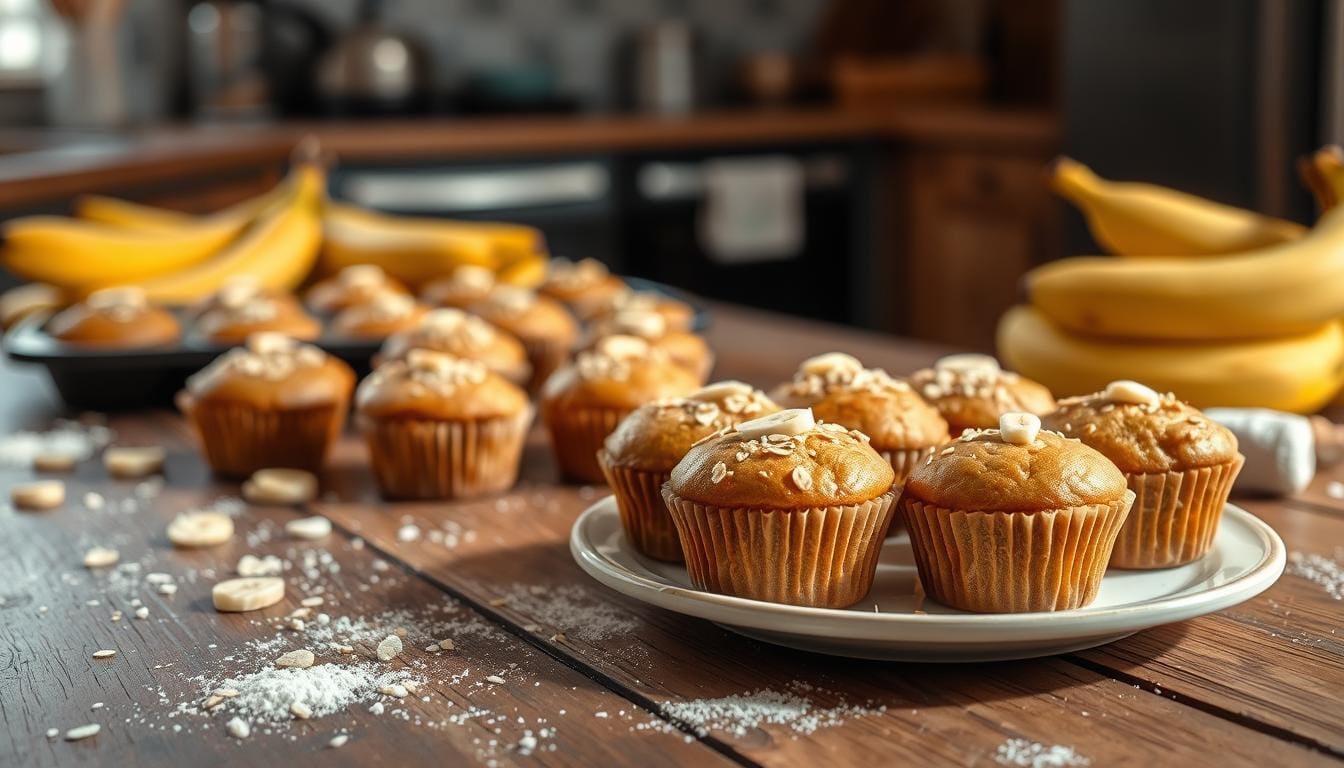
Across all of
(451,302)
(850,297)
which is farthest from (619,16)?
(451,302)

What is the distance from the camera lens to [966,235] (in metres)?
4.42

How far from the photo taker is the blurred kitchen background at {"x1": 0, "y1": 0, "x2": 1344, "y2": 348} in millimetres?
3459

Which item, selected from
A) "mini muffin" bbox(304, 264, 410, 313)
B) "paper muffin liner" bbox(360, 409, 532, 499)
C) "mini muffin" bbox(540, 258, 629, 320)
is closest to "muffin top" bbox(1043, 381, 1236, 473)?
"paper muffin liner" bbox(360, 409, 532, 499)

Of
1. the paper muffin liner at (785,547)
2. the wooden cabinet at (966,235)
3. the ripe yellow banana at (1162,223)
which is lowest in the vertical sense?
the wooden cabinet at (966,235)

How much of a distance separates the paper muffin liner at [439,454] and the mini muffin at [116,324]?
50cm

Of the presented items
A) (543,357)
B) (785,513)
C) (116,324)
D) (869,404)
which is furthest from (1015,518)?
(116,324)

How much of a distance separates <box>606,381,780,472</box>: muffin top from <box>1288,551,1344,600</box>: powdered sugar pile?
0.39 m

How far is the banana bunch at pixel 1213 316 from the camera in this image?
135 cm

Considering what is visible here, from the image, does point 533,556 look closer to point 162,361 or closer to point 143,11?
point 162,361

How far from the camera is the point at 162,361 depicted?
5.46 ft

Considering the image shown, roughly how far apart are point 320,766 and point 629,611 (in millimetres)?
277

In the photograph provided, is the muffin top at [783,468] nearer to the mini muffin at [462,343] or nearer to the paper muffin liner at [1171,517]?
the paper muffin liner at [1171,517]

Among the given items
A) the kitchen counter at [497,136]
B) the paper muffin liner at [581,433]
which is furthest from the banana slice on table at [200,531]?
the kitchen counter at [497,136]

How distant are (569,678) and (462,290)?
3.42 feet
